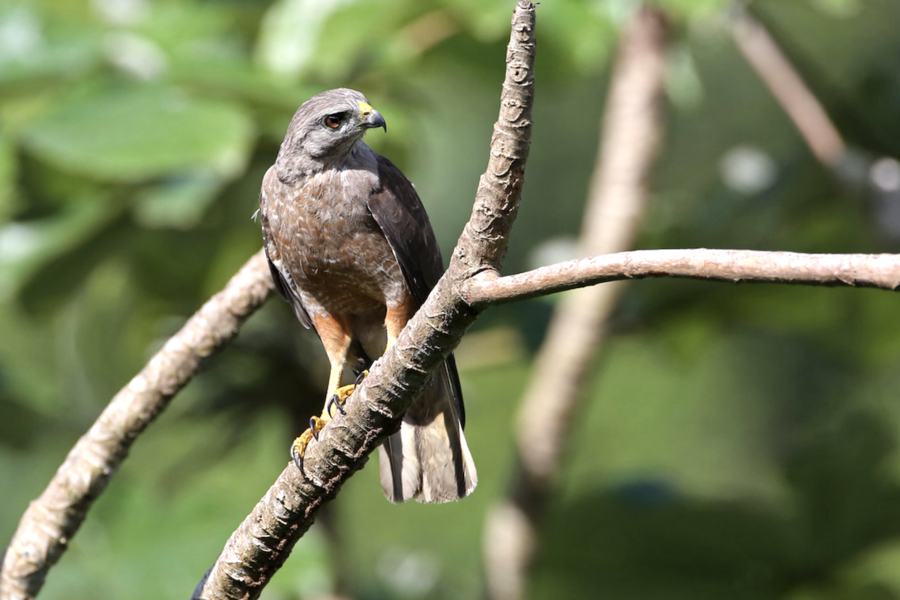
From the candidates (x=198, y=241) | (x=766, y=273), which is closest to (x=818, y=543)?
(x=198, y=241)

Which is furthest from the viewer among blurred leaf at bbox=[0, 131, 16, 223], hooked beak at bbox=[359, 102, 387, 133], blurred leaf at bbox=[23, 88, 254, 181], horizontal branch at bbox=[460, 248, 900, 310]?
blurred leaf at bbox=[0, 131, 16, 223]

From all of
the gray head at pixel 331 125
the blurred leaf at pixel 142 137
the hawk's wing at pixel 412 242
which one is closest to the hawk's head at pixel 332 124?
the gray head at pixel 331 125

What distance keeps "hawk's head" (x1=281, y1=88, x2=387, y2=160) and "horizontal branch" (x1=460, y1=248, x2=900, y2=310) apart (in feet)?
4.91

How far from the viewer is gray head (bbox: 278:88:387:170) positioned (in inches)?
133

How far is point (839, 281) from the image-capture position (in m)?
1.63

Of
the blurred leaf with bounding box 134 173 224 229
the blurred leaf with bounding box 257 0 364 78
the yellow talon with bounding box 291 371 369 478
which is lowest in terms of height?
the yellow talon with bounding box 291 371 369 478

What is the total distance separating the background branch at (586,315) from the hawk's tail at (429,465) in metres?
1.50

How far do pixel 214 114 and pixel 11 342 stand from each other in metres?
5.96

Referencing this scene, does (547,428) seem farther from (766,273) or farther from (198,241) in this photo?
(766,273)

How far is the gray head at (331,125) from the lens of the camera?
337cm

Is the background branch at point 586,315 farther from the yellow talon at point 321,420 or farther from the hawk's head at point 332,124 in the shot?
the yellow talon at point 321,420

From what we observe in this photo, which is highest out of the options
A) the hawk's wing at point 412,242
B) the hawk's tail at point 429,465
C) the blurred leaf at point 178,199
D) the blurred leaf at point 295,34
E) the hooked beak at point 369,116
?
the blurred leaf at point 295,34

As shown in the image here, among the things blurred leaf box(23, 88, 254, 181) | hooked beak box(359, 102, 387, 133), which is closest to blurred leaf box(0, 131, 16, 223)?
blurred leaf box(23, 88, 254, 181)

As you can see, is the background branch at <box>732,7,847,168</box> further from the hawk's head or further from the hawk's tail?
the hawk's tail
